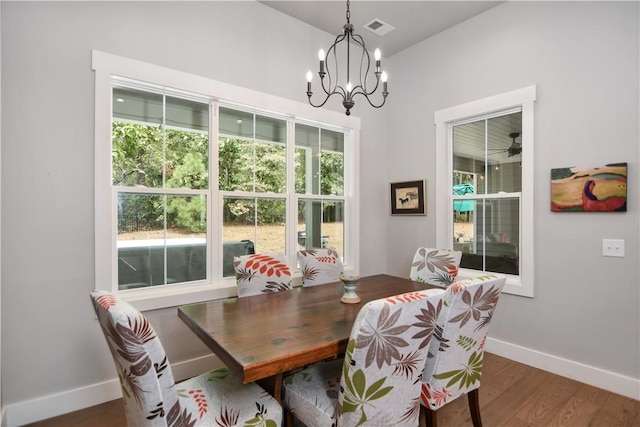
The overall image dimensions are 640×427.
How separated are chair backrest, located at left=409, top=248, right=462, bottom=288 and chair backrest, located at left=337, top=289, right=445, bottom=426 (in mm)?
1488

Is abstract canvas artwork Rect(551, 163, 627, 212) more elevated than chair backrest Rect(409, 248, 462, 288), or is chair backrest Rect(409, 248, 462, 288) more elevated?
abstract canvas artwork Rect(551, 163, 627, 212)

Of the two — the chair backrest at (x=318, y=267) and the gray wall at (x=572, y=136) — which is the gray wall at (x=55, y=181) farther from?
the gray wall at (x=572, y=136)

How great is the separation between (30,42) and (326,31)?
8.53 ft

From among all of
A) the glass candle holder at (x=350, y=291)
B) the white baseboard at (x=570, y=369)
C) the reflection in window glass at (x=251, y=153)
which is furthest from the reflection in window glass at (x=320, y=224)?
the white baseboard at (x=570, y=369)

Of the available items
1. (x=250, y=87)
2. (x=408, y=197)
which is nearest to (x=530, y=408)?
(x=408, y=197)

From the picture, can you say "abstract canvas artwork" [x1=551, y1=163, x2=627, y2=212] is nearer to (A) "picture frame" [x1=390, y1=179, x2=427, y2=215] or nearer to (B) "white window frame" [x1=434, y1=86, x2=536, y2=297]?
(B) "white window frame" [x1=434, y1=86, x2=536, y2=297]

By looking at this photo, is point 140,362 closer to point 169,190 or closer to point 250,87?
point 169,190

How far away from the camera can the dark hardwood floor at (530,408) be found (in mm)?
2072

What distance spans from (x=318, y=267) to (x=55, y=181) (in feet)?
6.46

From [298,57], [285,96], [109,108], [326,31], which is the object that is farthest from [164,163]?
[326,31]

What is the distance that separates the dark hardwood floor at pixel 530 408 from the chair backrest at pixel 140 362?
1217mm

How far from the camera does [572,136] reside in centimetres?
265

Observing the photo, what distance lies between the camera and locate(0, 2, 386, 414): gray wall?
2002mm

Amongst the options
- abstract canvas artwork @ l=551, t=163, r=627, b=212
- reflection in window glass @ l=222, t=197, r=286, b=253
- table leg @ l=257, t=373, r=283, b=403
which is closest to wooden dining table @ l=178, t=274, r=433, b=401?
table leg @ l=257, t=373, r=283, b=403
